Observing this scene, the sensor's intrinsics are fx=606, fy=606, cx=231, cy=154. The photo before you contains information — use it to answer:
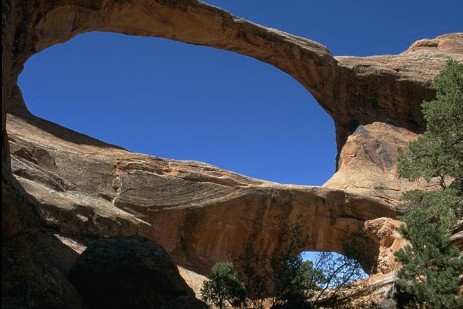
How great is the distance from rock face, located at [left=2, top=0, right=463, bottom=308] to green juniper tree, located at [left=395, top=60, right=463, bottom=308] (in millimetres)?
1531

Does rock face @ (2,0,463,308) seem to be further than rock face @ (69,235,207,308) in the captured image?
No

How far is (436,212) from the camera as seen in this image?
14812 mm

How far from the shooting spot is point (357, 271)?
563 inches

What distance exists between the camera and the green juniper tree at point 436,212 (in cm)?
1234

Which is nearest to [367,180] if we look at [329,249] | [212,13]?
[329,249]

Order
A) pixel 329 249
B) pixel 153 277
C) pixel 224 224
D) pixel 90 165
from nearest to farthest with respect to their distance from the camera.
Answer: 1. pixel 153 277
2. pixel 90 165
3. pixel 224 224
4. pixel 329 249

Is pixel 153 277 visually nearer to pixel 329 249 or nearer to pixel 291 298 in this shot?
pixel 291 298

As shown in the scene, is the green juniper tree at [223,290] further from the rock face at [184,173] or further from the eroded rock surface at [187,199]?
the eroded rock surface at [187,199]

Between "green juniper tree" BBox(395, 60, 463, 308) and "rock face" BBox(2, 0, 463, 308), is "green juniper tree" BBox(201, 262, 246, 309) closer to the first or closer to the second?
"rock face" BBox(2, 0, 463, 308)

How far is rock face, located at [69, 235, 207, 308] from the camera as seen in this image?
11484 mm

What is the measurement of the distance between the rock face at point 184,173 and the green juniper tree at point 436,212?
153 centimetres

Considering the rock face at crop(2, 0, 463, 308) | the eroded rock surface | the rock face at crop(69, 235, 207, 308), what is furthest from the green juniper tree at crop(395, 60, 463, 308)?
the rock face at crop(69, 235, 207, 308)

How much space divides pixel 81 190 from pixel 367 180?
1285 cm

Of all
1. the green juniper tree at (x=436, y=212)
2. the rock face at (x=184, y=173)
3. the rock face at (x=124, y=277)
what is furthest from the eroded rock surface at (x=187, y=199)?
the rock face at (x=124, y=277)
